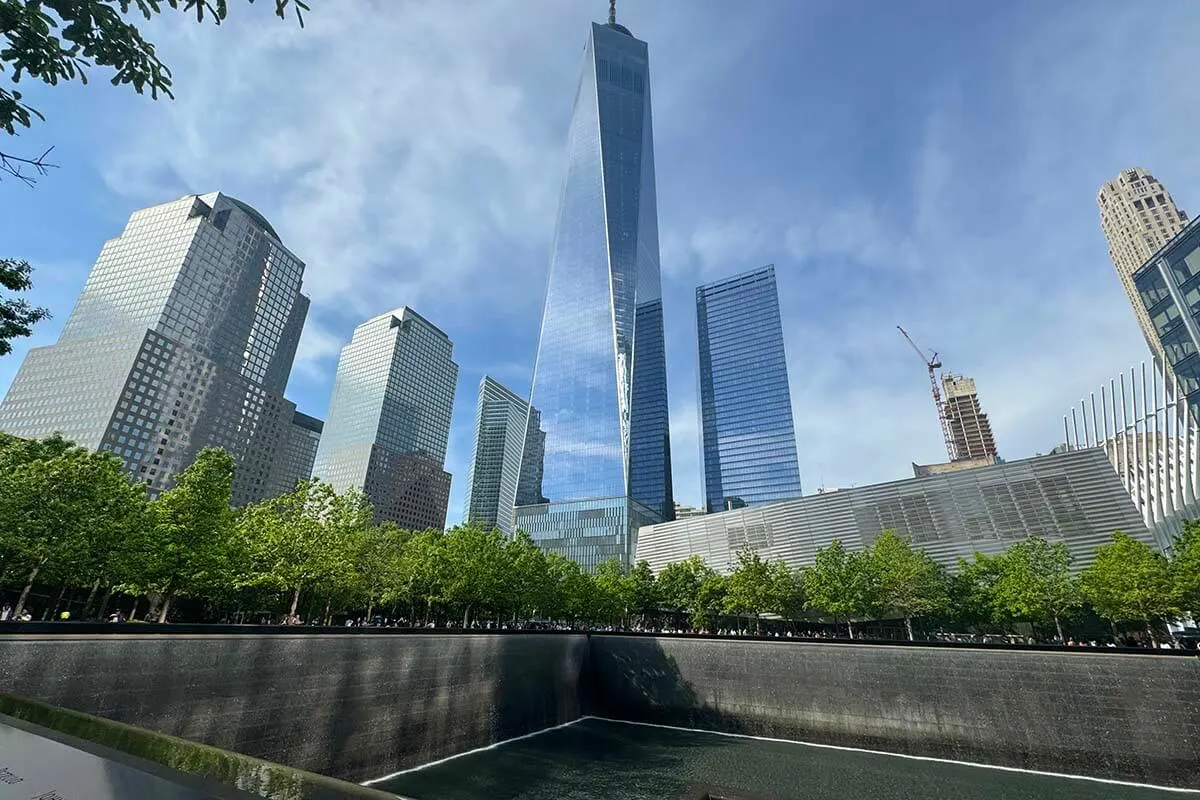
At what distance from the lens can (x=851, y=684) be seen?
33.5 metres

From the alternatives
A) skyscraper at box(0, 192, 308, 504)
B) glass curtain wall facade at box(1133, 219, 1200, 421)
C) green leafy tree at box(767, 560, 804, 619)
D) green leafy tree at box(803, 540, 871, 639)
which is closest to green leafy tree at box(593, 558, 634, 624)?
green leafy tree at box(767, 560, 804, 619)

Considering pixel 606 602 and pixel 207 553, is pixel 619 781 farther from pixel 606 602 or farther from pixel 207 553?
pixel 606 602

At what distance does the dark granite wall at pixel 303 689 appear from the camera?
51.2 feet

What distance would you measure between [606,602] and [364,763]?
54.0 m

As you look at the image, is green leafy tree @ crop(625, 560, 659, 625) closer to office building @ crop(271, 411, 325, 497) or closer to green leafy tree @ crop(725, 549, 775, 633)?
green leafy tree @ crop(725, 549, 775, 633)

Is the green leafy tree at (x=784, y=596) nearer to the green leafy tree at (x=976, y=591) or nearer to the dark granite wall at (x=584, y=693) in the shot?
the green leafy tree at (x=976, y=591)

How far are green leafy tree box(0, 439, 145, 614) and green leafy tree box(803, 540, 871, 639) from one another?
63943 millimetres

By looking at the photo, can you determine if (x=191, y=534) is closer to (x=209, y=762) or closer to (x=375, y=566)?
(x=375, y=566)

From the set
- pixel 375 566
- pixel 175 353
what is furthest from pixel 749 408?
pixel 175 353

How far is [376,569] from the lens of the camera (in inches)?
2004

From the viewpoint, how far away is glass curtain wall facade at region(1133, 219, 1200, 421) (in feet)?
181

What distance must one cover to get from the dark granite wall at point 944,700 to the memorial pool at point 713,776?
3.59ft

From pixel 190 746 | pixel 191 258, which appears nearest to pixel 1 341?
pixel 190 746

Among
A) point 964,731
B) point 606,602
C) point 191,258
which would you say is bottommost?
point 964,731
